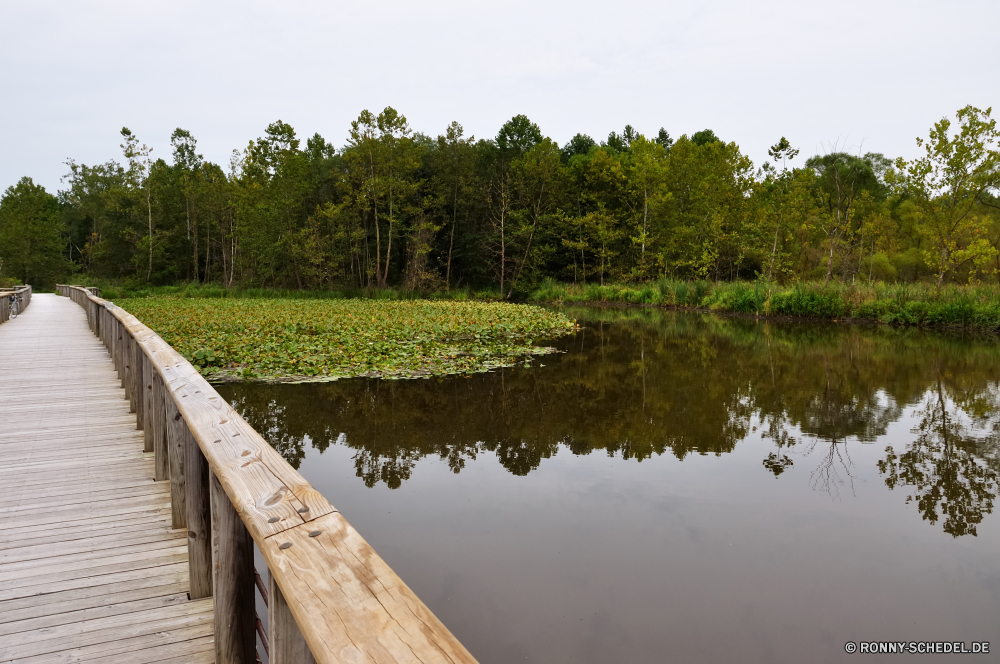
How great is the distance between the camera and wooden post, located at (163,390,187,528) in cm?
283

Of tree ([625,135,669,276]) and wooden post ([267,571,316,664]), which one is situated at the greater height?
tree ([625,135,669,276])

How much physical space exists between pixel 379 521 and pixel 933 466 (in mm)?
5622

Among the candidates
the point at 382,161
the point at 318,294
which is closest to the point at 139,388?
the point at 318,294

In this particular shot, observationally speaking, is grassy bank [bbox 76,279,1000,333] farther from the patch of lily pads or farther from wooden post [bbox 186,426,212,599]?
wooden post [bbox 186,426,212,599]

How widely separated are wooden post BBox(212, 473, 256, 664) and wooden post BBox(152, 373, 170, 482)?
2.08m

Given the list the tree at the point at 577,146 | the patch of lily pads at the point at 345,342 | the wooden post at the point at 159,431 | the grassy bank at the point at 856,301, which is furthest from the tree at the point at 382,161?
the wooden post at the point at 159,431

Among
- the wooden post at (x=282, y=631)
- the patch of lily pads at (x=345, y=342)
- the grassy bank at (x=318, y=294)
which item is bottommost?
the patch of lily pads at (x=345, y=342)

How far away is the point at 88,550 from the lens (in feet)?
9.60

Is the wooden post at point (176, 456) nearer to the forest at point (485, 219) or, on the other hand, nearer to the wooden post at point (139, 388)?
the wooden post at point (139, 388)

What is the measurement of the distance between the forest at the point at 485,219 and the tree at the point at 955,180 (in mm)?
6720

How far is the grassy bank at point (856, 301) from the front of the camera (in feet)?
60.8

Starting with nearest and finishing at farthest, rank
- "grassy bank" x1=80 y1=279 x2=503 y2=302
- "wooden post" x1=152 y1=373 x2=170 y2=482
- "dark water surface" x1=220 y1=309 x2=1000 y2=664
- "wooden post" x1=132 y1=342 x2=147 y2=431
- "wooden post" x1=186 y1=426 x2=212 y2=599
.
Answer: "wooden post" x1=186 y1=426 x2=212 y2=599 → "dark water surface" x1=220 y1=309 x2=1000 y2=664 → "wooden post" x1=152 y1=373 x2=170 y2=482 → "wooden post" x1=132 y1=342 x2=147 y2=431 → "grassy bank" x1=80 y1=279 x2=503 y2=302

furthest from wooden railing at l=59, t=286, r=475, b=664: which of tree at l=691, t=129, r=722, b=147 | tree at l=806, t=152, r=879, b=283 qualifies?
tree at l=691, t=129, r=722, b=147

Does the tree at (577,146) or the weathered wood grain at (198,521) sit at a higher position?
the tree at (577,146)
